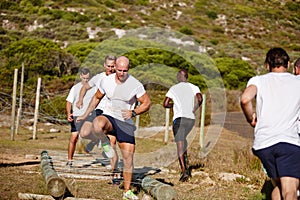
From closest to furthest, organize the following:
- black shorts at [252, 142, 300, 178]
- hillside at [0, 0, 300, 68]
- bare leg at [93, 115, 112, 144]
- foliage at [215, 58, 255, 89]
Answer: black shorts at [252, 142, 300, 178], bare leg at [93, 115, 112, 144], foliage at [215, 58, 255, 89], hillside at [0, 0, 300, 68]

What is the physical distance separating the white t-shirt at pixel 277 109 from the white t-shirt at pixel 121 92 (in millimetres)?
1925

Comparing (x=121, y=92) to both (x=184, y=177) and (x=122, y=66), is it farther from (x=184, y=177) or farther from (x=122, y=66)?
(x=184, y=177)

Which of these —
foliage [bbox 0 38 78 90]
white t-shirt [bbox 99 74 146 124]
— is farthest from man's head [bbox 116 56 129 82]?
foliage [bbox 0 38 78 90]

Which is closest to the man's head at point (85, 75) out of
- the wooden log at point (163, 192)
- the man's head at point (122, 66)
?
the man's head at point (122, 66)

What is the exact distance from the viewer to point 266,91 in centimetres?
439

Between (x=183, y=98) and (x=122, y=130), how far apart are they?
2235mm

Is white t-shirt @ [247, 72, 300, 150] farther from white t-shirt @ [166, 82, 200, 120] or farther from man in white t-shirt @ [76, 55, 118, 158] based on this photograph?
white t-shirt @ [166, 82, 200, 120]

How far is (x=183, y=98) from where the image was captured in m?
8.14

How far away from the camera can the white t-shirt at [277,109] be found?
4355 millimetres

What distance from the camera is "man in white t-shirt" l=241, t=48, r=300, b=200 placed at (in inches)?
171

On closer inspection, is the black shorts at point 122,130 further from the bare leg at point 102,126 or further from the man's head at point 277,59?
the man's head at point 277,59

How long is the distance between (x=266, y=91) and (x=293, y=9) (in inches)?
2968

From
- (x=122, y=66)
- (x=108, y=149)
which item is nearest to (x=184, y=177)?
(x=108, y=149)

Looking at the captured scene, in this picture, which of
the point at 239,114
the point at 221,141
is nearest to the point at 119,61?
the point at 221,141
